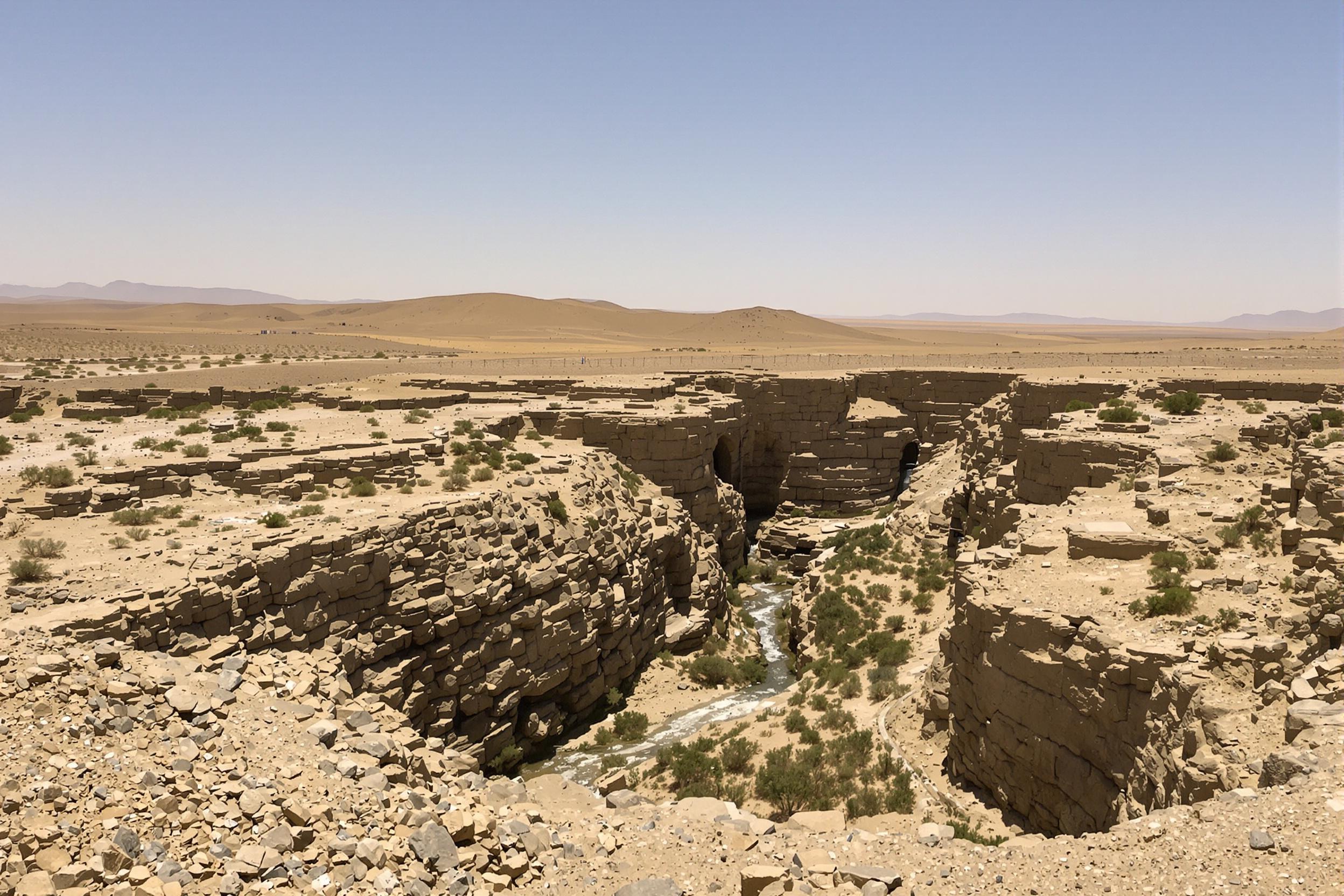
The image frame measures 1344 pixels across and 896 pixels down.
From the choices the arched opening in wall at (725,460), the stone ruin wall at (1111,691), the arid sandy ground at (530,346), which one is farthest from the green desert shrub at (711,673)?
the arid sandy ground at (530,346)

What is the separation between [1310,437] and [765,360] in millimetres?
35740

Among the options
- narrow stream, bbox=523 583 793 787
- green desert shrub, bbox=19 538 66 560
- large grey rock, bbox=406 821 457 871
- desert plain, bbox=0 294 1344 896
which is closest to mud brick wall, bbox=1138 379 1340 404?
desert plain, bbox=0 294 1344 896

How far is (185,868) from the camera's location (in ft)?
23.5

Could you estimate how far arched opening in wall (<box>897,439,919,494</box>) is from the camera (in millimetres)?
35656

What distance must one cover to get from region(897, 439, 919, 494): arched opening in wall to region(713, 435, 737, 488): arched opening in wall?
316 inches

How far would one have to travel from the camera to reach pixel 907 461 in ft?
123

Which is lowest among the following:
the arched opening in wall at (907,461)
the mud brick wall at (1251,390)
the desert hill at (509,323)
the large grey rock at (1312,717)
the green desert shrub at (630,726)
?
the green desert shrub at (630,726)

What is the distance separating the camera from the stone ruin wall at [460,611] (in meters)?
12.0

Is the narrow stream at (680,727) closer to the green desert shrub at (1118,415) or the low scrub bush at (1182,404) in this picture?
the green desert shrub at (1118,415)

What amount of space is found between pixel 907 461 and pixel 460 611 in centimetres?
2663

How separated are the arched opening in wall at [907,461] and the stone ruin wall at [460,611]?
56.2ft

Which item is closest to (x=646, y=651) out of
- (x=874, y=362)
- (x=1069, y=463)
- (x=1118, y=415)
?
(x=1069, y=463)

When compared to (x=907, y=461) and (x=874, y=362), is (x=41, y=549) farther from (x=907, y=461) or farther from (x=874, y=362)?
(x=874, y=362)

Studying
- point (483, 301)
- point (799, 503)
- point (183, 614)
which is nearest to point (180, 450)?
point (183, 614)
